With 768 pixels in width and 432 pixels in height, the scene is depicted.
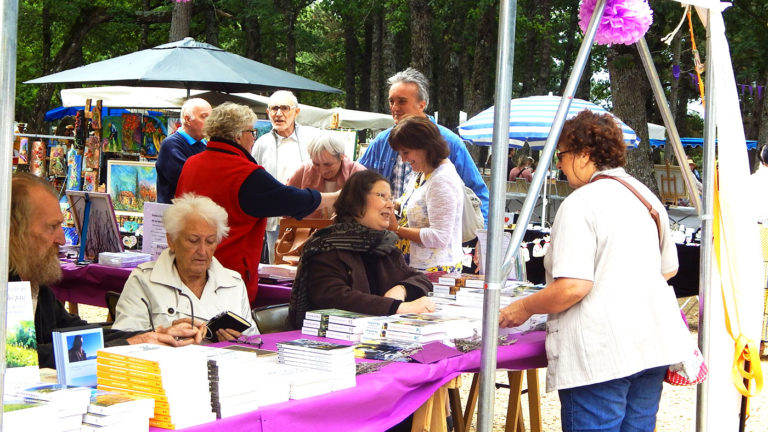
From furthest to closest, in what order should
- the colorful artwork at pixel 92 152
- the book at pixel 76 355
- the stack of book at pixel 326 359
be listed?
the colorful artwork at pixel 92 152
the stack of book at pixel 326 359
the book at pixel 76 355

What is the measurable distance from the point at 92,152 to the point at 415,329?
665 centimetres

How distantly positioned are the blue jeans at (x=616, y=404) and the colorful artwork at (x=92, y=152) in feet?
22.7

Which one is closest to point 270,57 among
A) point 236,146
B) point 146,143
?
point 146,143

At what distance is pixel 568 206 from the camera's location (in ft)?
10.1

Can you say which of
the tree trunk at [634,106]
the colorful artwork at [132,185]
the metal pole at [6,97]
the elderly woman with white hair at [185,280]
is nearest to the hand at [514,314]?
the elderly woman with white hair at [185,280]

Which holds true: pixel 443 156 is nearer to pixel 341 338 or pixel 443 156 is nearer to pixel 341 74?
pixel 341 338

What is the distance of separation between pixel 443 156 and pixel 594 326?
5.91 ft

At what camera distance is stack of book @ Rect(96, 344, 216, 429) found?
2.21 metres

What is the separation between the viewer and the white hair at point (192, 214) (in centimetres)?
387

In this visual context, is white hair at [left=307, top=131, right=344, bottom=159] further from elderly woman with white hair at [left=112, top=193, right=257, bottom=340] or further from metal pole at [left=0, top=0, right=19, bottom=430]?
metal pole at [left=0, top=0, right=19, bottom=430]

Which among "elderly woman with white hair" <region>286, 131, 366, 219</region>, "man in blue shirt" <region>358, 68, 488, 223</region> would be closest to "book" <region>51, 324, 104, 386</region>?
"elderly woman with white hair" <region>286, 131, 366, 219</region>

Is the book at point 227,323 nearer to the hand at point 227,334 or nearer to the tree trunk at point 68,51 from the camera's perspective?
the hand at point 227,334

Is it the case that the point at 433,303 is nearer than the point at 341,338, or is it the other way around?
the point at 341,338

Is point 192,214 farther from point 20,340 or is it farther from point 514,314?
point 20,340
